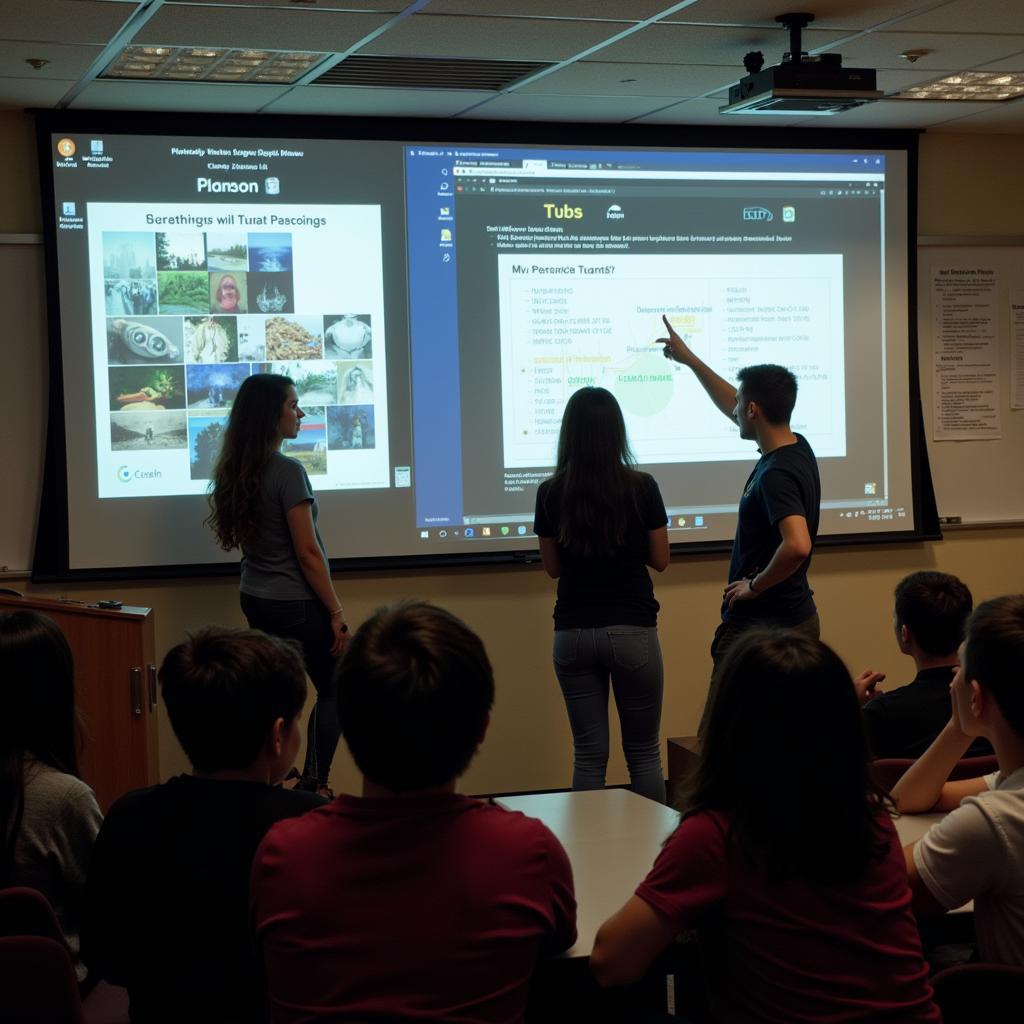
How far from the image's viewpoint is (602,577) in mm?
3773

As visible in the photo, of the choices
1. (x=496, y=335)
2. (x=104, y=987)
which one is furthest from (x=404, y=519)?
(x=104, y=987)

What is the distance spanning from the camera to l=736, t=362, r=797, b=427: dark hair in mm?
3820

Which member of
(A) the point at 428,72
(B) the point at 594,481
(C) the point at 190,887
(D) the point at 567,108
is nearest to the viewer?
(C) the point at 190,887

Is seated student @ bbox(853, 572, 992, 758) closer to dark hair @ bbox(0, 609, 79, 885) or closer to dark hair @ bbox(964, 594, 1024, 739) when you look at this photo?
dark hair @ bbox(964, 594, 1024, 739)

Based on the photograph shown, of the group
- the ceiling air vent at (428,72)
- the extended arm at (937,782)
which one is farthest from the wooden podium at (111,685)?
the extended arm at (937,782)

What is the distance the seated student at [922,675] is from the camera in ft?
8.26

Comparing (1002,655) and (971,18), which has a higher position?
(971,18)

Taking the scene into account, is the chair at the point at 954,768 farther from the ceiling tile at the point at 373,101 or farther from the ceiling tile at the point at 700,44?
the ceiling tile at the point at 373,101

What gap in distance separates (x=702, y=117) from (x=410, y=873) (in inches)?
161

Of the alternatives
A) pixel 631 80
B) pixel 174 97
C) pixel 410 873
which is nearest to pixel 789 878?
pixel 410 873

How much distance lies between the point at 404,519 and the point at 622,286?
1243 millimetres

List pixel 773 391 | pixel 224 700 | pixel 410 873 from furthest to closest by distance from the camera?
1. pixel 773 391
2. pixel 224 700
3. pixel 410 873

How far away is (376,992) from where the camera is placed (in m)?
1.41

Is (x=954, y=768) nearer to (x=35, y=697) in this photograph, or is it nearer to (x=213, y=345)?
(x=35, y=697)
